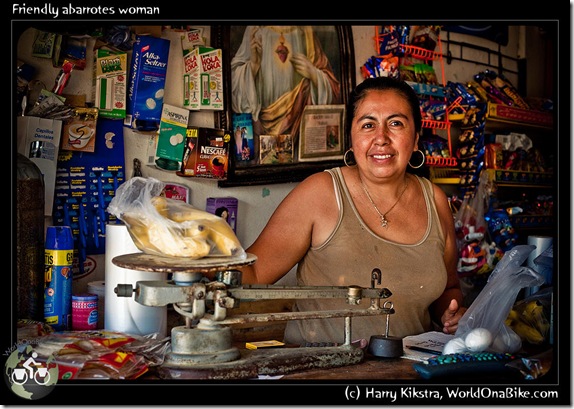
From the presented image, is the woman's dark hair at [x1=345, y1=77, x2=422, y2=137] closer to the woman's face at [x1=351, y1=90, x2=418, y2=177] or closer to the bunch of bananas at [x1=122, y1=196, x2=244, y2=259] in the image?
the woman's face at [x1=351, y1=90, x2=418, y2=177]

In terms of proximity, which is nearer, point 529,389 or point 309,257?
point 529,389

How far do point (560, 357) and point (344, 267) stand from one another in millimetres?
798

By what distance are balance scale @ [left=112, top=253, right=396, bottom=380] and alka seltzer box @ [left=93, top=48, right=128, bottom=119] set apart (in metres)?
0.94

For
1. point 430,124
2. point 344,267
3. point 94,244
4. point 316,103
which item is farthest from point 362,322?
point 430,124

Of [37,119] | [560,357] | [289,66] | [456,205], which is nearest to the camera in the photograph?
[560,357]

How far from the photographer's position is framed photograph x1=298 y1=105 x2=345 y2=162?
10.1 ft

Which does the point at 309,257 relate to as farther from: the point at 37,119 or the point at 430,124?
the point at 430,124

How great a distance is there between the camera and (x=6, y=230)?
5.17 feet

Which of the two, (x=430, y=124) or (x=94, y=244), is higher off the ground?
(x=430, y=124)

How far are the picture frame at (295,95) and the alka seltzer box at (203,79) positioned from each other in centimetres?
4

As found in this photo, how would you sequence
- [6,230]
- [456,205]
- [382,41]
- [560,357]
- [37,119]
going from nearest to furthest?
1. [6,230]
2. [560,357]
3. [37,119]
4. [382,41]
5. [456,205]

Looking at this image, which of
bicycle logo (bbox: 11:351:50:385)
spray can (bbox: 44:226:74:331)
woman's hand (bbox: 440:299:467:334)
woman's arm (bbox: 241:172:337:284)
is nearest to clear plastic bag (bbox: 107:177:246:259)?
bicycle logo (bbox: 11:351:50:385)

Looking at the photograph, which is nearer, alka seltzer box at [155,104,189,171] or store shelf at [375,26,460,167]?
alka seltzer box at [155,104,189,171]

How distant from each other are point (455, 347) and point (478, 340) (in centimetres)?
6
